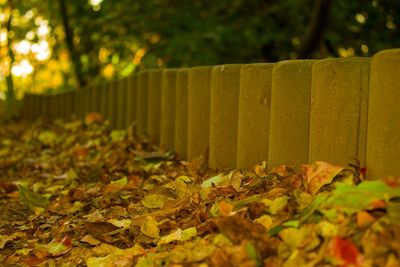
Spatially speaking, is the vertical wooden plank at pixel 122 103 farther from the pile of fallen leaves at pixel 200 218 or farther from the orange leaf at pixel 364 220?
the orange leaf at pixel 364 220

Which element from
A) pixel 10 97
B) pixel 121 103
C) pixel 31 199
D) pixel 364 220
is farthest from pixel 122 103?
pixel 10 97

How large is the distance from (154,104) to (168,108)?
14.5 inches

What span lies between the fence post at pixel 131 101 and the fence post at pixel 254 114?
2241mm

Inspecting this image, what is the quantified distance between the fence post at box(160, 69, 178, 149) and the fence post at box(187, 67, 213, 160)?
0.40 metres

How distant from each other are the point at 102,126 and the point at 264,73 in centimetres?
349

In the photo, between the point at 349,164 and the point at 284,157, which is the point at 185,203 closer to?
the point at 284,157

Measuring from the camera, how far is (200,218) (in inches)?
89.4

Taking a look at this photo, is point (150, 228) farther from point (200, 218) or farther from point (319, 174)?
point (319, 174)

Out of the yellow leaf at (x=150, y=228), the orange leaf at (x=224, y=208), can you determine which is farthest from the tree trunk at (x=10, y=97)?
the orange leaf at (x=224, y=208)

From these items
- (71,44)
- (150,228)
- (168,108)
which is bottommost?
(150,228)

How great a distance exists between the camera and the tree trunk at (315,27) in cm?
574

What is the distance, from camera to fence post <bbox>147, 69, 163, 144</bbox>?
4.54 m

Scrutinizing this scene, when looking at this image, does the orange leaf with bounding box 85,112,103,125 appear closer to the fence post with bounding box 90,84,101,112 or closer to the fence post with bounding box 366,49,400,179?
the fence post with bounding box 90,84,101,112

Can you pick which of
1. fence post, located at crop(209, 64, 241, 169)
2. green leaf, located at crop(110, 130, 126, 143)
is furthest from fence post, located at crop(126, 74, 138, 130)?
fence post, located at crop(209, 64, 241, 169)
